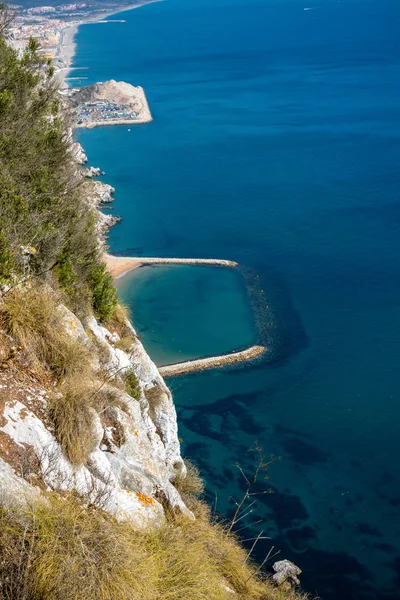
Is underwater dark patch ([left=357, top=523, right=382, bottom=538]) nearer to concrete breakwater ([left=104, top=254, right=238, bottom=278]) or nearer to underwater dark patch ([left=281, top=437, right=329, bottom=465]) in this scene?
underwater dark patch ([left=281, top=437, right=329, bottom=465])

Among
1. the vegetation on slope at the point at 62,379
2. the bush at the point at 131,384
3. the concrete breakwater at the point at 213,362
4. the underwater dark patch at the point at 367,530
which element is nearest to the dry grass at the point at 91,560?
the vegetation on slope at the point at 62,379

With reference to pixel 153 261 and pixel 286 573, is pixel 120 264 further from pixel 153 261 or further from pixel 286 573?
pixel 286 573

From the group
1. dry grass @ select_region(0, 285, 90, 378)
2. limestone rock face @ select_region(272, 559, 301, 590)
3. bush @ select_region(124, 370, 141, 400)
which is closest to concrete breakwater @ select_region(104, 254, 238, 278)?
limestone rock face @ select_region(272, 559, 301, 590)

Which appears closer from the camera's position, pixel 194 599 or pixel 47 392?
pixel 194 599

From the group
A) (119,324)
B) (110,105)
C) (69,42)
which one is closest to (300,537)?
(119,324)

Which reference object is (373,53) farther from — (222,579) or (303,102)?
(222,579)

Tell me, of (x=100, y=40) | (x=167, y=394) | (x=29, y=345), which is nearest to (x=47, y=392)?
(x=29, y=345)

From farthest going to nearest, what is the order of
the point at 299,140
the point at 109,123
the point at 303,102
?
1. the point at 303,102
2. the point at 109,123
3. the point at 299,140
